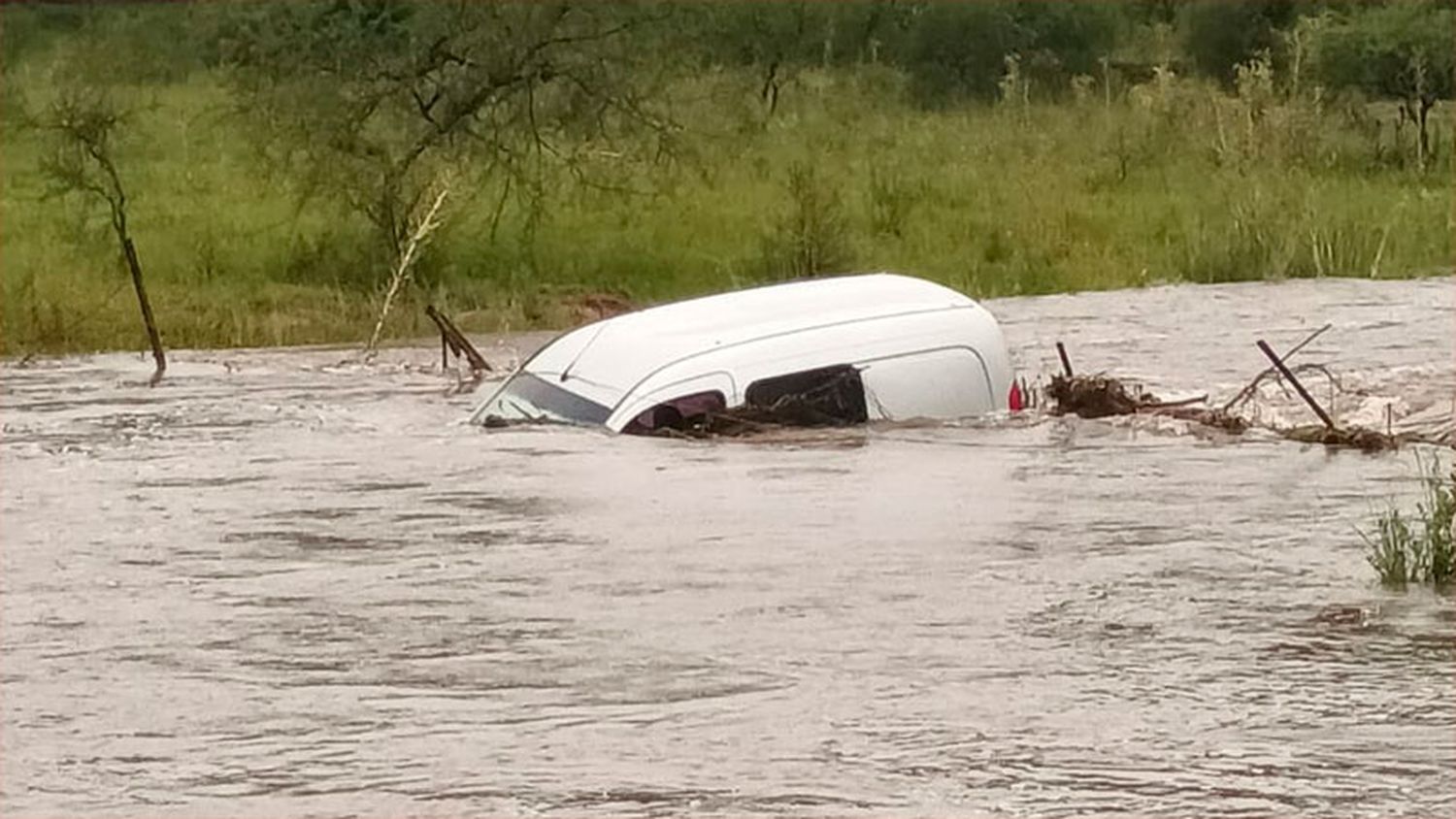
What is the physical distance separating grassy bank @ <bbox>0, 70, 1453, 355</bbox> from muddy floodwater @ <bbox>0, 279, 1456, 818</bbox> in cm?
680

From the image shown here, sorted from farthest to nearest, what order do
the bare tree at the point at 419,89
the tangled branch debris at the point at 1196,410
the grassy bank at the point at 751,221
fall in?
the bare tree at the point at 419,89, the grassy bank at the point at 751,221, the tangled branch debris at the point at 1196,410

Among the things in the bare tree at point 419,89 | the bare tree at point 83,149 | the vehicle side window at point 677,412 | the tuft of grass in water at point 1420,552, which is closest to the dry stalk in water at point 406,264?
the bare tree at point 419,89

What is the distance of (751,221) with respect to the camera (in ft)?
88.2

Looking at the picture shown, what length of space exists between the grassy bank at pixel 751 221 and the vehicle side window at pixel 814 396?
28.5 ft

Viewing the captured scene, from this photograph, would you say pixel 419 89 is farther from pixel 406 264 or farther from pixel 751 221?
pixel 406 264

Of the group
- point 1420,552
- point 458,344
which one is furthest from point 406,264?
point 1420,552

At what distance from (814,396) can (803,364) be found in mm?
254

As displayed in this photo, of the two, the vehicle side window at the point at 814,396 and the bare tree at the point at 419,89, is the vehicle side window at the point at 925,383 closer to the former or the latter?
the vehicle side window at the point at 814,396

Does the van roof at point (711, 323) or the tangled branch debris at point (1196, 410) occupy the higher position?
the van roof at point (711, 323)

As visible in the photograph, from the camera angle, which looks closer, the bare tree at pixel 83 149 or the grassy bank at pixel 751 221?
the bare tree at pixel 83 149

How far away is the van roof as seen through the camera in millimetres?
13625

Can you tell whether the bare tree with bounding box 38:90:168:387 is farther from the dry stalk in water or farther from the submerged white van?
the submerged white van

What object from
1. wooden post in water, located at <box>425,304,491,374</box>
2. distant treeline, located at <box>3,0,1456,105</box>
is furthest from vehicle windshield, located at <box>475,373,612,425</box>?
distant treeline, located at <box>3,0,1456,105</box>

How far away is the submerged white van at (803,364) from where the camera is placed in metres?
13.6
